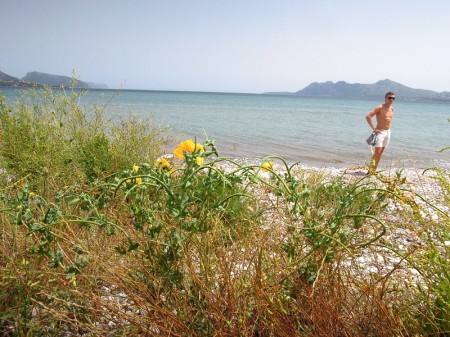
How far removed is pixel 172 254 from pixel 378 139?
26.0 feet


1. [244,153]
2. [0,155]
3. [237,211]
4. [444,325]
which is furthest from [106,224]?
[244,153]

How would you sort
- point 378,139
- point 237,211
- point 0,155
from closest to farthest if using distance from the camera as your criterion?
1. point 237,211
2. point 0,155
3. point 378,139

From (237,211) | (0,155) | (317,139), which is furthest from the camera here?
(317,139)

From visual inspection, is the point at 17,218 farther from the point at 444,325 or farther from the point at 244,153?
the point at 244,153

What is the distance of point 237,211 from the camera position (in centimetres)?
362

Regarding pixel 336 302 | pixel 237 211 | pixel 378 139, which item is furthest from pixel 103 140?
pixel 378 139

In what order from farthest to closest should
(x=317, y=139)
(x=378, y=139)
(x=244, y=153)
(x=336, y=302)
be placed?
(x=317, y=139), (x=244, y=153), (x=378, y=139), (x=336, y=302)

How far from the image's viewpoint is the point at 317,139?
17.8 metres

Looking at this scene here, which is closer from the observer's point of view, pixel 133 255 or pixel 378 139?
pixel 133 255

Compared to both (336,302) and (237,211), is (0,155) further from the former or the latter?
(336,302)

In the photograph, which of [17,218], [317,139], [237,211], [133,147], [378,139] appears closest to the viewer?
[17,218]

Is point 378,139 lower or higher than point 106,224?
lower

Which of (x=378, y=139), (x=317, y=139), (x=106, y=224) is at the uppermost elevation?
(x=106, y=224)

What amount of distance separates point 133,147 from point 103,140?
0.45 metres
